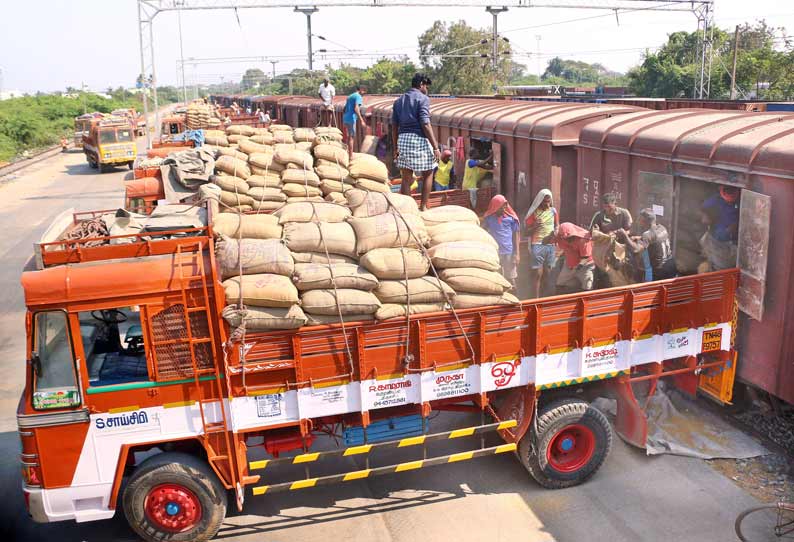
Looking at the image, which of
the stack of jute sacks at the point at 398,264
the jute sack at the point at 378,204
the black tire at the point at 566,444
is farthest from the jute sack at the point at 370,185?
the black tire at the point at 566,444

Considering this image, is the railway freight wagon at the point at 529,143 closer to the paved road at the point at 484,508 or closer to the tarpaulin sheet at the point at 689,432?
the tarpaulin sheet at the point at 689,432

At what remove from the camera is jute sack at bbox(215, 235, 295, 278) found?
546cm

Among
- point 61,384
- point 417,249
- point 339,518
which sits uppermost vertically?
point 417,249

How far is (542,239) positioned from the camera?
26.7 ft

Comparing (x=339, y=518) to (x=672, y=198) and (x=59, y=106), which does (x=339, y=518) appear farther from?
(x=59, y=106)

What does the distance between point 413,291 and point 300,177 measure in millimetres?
3794

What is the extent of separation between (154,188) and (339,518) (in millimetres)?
6501

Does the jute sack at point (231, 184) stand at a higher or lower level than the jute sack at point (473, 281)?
higher

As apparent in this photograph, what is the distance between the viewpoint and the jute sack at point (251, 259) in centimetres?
546

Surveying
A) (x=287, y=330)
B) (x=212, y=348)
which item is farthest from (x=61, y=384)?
(x=287, y=330)

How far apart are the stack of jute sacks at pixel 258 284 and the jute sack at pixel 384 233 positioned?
0.65 meters

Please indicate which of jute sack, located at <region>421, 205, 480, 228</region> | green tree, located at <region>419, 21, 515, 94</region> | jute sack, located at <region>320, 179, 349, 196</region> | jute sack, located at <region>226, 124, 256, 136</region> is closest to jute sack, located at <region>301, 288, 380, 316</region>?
jute sack, located at <region>421, 205, 480, 228</region>

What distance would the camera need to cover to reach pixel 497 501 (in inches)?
241

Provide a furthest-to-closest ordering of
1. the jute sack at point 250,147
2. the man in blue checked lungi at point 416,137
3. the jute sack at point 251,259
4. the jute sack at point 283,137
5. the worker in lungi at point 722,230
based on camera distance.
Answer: the jute sack at point 283,137
the jute sack at point 250,147
the man in blue checked lungi at point 416,137
the worker in lungi at point 722,230
the jute sack at point 251,259
